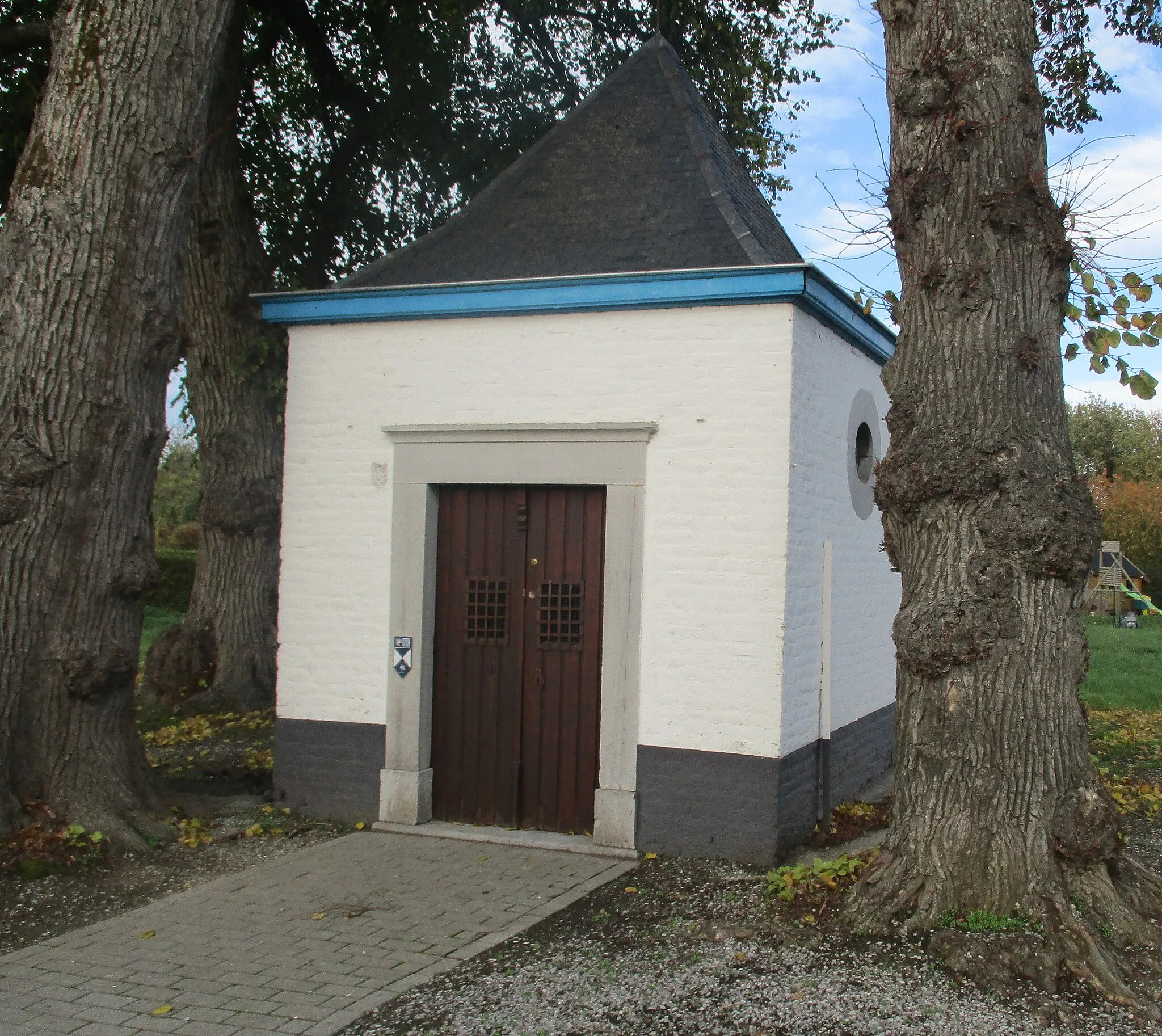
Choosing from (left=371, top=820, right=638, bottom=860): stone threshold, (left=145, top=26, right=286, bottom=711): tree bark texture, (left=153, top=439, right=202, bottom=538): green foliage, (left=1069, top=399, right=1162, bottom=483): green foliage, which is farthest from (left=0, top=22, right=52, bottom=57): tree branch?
(left=1069, top=399, right=1162, bottom=483): green foliage

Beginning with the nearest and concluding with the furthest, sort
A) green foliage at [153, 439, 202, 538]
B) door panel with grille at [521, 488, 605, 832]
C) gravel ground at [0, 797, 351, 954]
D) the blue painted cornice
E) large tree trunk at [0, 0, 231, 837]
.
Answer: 1. gravel ground at [0, 797, 351, 954]
2. large tree trunk at [0, 0, 231, 837]
3. the blue painted cornice
4. door panel with grille at [521, 488, 605, 832]
5. green foliage at [153, 439, 202, 538]

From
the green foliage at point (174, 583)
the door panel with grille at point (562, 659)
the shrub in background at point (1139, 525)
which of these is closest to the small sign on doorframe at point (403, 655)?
the door panel with grille at point (562, 659)

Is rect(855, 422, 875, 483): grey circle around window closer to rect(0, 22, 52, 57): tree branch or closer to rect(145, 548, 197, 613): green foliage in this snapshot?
rect(0, 22, 52, 57): tree branch

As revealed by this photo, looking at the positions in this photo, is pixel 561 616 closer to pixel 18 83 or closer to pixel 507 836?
pixel 507 836

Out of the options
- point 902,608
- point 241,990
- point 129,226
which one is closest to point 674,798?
point 902,608

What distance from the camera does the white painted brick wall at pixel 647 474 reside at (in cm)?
705

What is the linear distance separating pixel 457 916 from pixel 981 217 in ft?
13.8

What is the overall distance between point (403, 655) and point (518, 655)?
0.77 meters

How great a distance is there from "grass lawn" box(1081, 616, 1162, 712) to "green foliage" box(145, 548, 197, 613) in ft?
63.0

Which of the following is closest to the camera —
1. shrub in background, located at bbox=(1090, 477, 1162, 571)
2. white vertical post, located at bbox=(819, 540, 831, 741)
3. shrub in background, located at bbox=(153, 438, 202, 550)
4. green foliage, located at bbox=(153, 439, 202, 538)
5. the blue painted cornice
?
the blue painted cornice

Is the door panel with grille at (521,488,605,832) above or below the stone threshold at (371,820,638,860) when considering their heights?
above

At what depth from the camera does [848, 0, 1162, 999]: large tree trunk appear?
204 inches

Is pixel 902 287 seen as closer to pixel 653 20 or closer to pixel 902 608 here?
pixel 902 608

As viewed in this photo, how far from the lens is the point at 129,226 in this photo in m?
7.12
